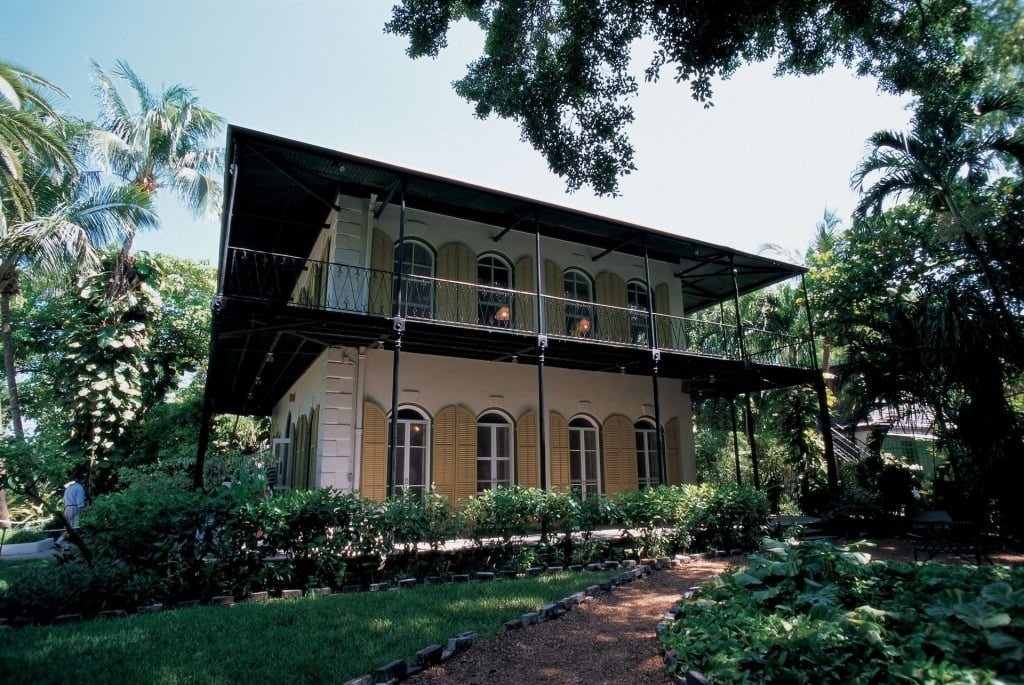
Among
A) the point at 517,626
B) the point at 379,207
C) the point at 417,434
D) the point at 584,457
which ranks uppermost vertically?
the point at 379,207

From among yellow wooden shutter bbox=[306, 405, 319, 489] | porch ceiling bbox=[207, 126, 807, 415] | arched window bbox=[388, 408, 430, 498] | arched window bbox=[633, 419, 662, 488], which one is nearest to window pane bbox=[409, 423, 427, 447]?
arched window bbox=[388, 408, 430, 498]

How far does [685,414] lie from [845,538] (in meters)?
4.36

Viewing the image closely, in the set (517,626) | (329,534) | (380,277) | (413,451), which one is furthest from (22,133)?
(517,626)

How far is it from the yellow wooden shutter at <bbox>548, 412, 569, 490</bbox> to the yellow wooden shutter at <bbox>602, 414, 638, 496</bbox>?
1116 millimetres

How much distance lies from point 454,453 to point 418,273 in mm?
3646

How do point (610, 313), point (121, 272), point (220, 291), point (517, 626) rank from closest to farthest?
point (517, 626) < point (220, 291) < point (610, 313) < point (121, 272)

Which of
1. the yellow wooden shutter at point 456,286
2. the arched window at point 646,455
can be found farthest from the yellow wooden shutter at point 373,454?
the arched window at point 646,455

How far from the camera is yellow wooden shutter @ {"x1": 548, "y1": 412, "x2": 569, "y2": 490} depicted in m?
11.8

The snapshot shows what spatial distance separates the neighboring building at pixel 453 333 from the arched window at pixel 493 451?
31 millimetres

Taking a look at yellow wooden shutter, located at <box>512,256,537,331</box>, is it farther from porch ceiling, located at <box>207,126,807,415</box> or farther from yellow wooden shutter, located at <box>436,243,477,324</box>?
yellow wooden shutter, located at <box>436,243,477,324</box>

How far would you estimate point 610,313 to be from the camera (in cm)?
1332

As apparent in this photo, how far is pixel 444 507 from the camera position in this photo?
772 cm

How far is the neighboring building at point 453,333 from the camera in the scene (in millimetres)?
9352

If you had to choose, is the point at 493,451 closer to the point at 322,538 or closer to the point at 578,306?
the point at 578,306
